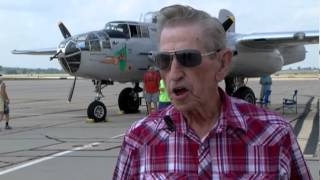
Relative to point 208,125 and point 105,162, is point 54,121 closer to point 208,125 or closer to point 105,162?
point 105,162

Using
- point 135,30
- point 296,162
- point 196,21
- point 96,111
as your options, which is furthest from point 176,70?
point 135,30

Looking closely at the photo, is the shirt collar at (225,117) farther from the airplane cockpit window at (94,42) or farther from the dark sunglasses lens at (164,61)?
the airplane cockpit window at (94,42)

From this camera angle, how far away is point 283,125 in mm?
2217

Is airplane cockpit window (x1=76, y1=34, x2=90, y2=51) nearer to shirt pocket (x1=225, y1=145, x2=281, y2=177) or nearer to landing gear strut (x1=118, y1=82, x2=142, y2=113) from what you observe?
landing gear strut (x1=118, y1=82, x2=142, y2=113)

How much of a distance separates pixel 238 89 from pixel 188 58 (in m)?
21.3

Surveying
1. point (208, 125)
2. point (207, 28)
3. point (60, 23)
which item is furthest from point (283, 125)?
point (60, 23)

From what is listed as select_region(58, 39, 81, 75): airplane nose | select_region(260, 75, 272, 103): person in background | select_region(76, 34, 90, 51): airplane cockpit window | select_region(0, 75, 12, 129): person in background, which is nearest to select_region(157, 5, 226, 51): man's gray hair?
select_region(0, 75, 12, 129): person in background

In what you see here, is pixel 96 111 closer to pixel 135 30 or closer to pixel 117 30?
pixel 117 30

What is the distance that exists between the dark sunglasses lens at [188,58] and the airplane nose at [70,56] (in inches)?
640

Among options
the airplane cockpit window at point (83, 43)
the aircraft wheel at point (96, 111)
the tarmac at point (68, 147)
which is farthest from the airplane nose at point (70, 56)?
the tarmac at point (68, 147)

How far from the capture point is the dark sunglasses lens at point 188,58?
210cm

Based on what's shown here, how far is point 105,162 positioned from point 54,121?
9.10 m

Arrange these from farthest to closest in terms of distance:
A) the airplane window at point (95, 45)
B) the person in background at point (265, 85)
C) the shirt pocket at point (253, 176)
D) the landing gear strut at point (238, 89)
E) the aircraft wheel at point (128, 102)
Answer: the person in background at point (265, 85), the landing gear strut at point (238, 89), the aircraft wheel at point (128, 102), the airplane window at point (95, 45), the shirt pocket at point (253, 176)

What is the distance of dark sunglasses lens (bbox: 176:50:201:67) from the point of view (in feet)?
6.88
